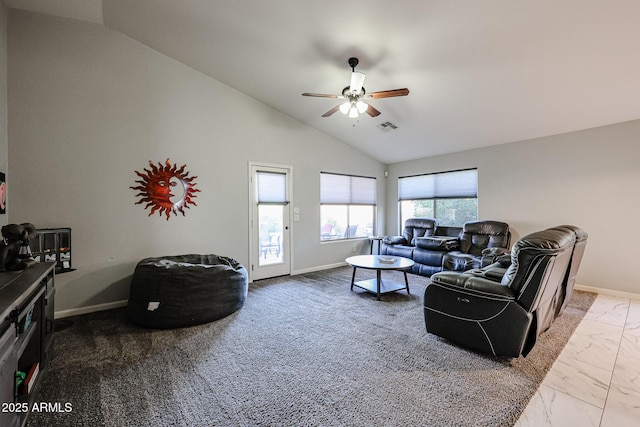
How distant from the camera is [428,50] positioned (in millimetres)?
3033

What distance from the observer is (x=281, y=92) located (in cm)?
434

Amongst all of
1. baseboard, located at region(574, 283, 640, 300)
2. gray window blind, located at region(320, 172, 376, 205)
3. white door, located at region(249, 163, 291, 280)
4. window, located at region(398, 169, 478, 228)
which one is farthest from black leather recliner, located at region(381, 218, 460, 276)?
white door, located at region(249, 163, 291, 280)

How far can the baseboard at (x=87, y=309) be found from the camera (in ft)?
10.4

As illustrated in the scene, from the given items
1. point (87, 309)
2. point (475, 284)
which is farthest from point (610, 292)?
point (87, 309)

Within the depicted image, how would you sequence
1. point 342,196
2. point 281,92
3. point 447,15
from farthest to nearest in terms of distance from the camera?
point 342,196, point 281,92, point 447,15

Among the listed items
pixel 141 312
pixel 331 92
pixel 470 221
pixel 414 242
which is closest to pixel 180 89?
pixel 331 92

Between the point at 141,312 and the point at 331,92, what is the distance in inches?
149

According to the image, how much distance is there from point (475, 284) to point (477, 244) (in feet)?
9.83

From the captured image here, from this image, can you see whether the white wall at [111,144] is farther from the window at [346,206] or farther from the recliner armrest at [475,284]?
the recliner armrest at [475,284]

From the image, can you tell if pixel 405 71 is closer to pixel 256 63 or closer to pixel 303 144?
pixel 256 63

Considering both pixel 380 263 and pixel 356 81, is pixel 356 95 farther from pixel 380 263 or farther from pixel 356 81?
pixel 380 263

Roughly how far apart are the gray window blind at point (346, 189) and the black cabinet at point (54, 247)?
3.94m

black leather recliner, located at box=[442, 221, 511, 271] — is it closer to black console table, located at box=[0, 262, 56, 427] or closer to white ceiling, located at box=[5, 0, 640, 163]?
white ceiling, located at box=[5, 0, 640, 163]

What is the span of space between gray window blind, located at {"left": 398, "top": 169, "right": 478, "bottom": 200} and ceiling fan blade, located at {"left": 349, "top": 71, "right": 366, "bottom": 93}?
3520mm
